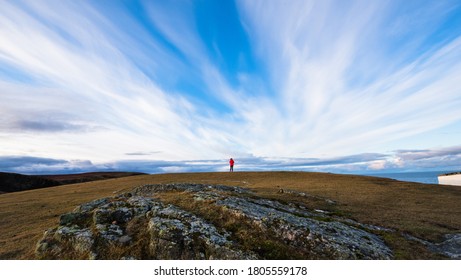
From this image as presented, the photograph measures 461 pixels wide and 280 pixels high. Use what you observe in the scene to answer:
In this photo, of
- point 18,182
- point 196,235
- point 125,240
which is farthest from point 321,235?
point 18,182

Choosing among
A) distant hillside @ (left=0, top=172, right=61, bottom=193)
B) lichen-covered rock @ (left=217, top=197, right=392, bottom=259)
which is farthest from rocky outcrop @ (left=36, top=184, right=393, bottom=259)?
distant hillside @ (left=0, top=172, right=61, bottom=193)

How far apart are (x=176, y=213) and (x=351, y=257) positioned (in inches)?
349

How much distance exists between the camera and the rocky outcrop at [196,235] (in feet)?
38.2

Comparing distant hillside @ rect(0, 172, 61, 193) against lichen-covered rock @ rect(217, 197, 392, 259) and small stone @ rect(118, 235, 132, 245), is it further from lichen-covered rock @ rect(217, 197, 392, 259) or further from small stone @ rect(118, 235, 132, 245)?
Answer: lichen-covered rock @ rect(217, 197, 392, 259)

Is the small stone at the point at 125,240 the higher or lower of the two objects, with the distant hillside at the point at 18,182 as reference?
lower

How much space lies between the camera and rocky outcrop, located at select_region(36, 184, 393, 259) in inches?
459

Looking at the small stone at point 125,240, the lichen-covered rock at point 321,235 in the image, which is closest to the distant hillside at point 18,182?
the small stone at point 125,240

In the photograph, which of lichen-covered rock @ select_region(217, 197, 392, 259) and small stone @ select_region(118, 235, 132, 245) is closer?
lichen-covered rock @ select_region(217, 197, 392, 259)

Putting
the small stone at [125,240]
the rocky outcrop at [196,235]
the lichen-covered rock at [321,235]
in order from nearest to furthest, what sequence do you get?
1. the rocky outcrop at [196,235]
2. the lichen-covered rock at [321,235]
3. the small stone at [125,240]

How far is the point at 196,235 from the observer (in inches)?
484

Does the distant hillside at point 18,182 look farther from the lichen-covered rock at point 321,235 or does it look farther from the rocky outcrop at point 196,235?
the lichen-covered rock at point 321,235

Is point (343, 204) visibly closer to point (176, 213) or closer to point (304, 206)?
point (304, 206)

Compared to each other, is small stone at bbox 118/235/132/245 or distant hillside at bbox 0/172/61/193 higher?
distant hillside at bbox 0/172/61/193

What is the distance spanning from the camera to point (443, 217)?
20359 millimetres
